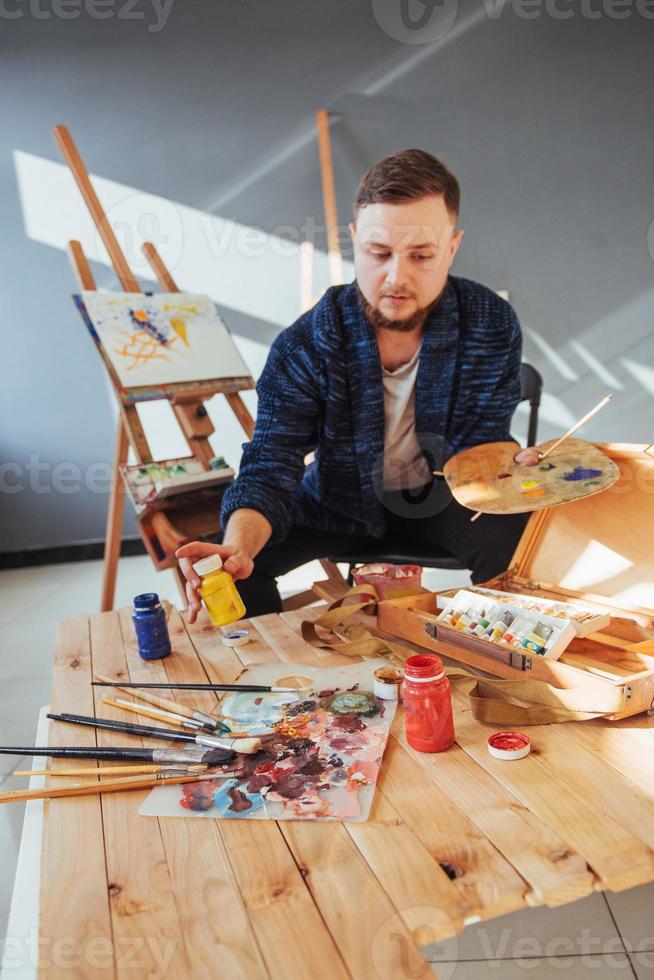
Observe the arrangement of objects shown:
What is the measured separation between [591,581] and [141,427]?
148 cm

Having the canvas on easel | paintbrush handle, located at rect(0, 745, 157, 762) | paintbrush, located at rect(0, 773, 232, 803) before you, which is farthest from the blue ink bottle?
the canvas on easel

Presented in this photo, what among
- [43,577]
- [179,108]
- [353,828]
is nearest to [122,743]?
[353,828]

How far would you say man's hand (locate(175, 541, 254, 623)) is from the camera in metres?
1.39

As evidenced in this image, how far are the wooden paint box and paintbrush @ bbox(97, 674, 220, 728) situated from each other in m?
0.42

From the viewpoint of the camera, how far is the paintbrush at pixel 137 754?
40.2 inches

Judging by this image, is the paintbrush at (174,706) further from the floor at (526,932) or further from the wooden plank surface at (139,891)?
the floor at (526,932)

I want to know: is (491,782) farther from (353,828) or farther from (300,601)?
(300,601)

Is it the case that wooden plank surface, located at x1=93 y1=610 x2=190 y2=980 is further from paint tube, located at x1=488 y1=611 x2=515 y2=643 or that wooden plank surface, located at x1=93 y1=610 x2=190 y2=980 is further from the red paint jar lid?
paint tube, located at x1=488 y1=611 x2=515 y2=643

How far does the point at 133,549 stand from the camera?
3795 mm

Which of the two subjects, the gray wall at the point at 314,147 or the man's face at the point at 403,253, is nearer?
the man's face at the point at 403,253

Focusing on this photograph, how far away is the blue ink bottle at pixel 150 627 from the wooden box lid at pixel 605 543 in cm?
72

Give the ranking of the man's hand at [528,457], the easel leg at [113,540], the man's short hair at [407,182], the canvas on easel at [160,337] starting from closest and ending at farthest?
1. the man's hand at [528,457]
2. the man's short hair at [407,182]
3. the canvas on easel at [160,337]
4. the easel leg at [113,540]

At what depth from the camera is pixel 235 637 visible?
4.89 ft

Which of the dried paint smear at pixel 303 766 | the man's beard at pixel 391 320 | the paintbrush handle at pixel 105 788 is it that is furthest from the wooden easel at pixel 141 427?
the paintbrush handle at pixel 105 788
